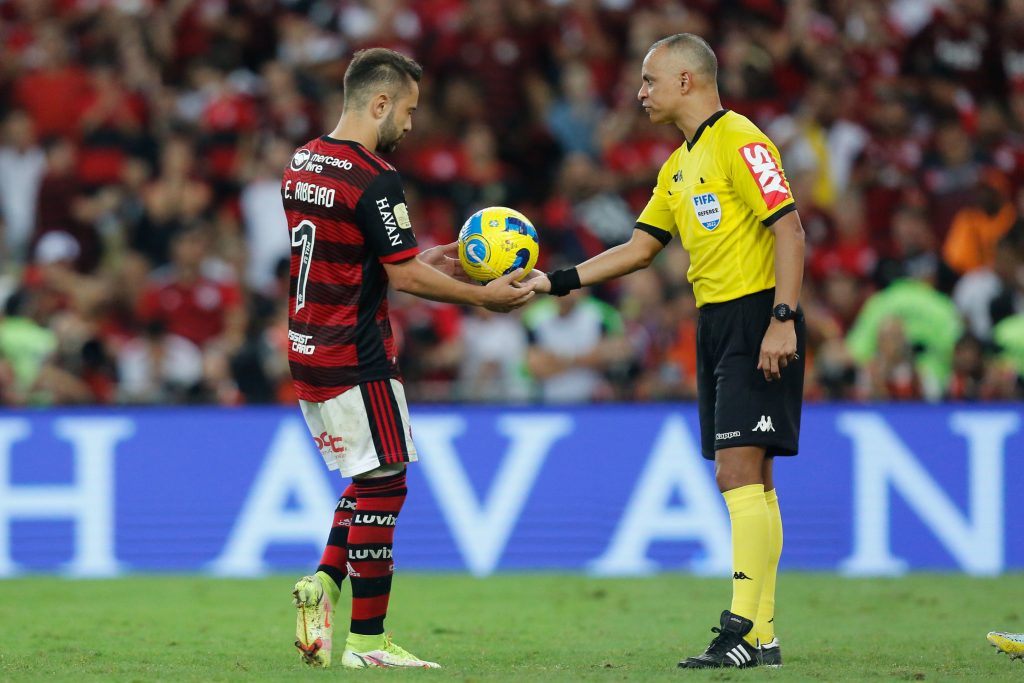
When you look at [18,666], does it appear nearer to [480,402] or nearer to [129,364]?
[480,402]

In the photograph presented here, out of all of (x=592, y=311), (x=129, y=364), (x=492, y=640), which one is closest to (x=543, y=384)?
(x=592, y=311)

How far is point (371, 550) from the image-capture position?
6699mm

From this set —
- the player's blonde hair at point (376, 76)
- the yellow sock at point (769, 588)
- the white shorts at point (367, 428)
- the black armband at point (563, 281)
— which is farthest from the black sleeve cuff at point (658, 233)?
the white shorts at point (367, 428)

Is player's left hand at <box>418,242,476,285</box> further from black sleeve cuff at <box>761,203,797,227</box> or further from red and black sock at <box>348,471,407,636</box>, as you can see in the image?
black sleeve cuff at <box>761,203,797,227</box>

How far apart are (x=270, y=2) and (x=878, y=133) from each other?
674cm

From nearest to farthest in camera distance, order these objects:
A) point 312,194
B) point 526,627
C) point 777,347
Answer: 1. point 312,194
2. point 777,347
3. point 526,627

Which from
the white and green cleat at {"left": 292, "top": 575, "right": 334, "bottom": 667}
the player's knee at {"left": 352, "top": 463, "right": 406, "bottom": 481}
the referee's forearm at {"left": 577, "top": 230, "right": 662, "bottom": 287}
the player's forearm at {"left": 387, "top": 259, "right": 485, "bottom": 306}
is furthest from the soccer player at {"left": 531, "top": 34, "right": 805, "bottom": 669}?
the white and green cleat at {"left": 292, "top": 575, "right": 334, "bottom": 667}

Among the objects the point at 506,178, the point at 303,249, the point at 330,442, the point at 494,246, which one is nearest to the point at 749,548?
the point at 494,246

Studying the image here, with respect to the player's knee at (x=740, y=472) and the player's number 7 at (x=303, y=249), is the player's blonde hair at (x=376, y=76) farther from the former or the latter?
the player's knee at (x=740, y=472)

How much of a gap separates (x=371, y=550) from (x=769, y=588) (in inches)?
71.2

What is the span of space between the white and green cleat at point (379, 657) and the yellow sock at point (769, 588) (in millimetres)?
1455

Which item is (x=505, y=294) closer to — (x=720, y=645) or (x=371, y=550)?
(x=371, y=550)

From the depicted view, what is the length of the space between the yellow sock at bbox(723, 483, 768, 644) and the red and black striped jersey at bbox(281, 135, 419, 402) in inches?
64.8

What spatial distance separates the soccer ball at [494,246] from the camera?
716 cm
